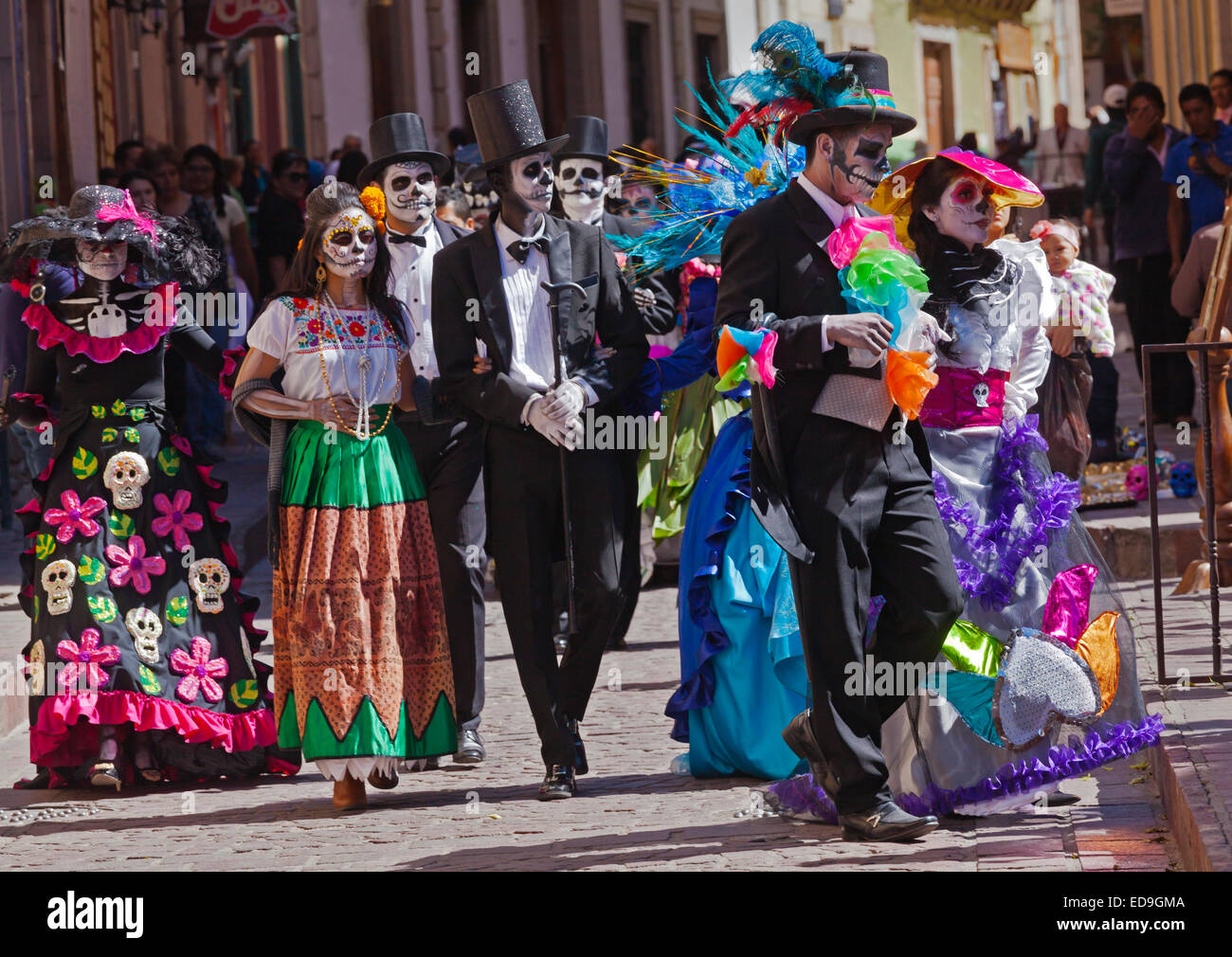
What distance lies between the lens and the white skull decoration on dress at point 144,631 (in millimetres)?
7688

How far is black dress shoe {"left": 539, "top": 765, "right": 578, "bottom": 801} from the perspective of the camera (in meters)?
7.11

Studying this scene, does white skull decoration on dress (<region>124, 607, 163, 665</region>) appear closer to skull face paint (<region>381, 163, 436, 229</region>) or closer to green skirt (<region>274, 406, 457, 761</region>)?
green skirt (<region>274, 406, 457, 761</region>)

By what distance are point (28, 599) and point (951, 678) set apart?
3269 millimetres

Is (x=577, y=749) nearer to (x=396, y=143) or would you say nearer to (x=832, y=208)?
(x=832, y=208)

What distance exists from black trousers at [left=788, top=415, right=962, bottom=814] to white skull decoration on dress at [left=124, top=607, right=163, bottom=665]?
2.56m

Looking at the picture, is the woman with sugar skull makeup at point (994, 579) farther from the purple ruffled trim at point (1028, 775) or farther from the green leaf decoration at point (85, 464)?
the green leaf decoration at point (85, 464)

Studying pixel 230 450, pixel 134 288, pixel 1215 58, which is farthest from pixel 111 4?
pixel 134 288

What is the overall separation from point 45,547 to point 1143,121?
10.5 m

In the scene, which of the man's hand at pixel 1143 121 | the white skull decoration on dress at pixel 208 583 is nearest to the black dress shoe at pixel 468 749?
the white skull decoration on dress at pixel 208 583

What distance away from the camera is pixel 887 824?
6.03 metres

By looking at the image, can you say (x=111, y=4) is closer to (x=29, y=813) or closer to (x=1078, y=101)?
(x=29, y=813)

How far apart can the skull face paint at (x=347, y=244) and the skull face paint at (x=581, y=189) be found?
6.96 feet

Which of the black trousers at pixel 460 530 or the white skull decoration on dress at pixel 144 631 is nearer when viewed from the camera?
the white skull decoration on dress at pixel 144 631

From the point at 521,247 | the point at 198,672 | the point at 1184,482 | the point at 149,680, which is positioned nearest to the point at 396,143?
the point at 521,247
